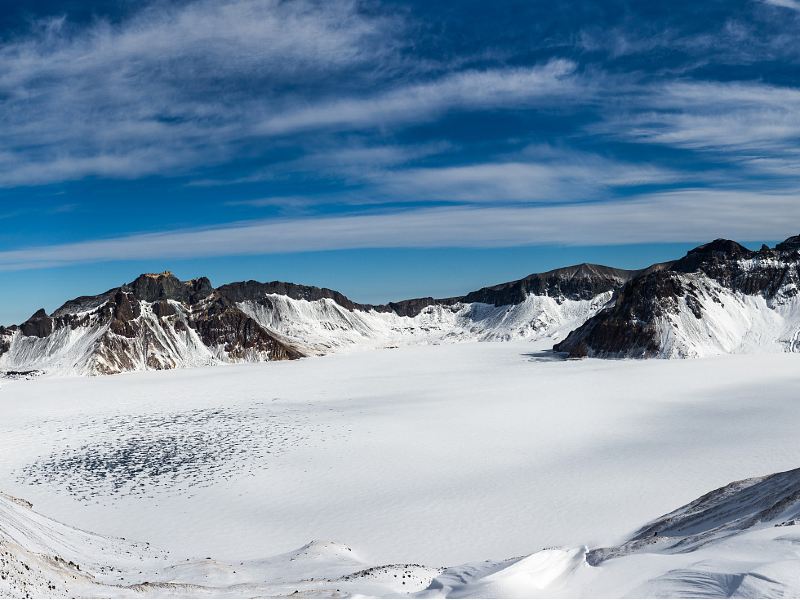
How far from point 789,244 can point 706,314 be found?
116 feet

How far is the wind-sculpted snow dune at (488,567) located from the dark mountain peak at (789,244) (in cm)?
11366

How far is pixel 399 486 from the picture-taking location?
3022 cm

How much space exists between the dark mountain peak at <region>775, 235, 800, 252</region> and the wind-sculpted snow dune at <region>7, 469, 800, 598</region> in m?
114

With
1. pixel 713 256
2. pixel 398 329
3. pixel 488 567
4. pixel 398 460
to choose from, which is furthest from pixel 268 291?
pixel 488 567

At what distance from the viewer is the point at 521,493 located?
28.1 metres

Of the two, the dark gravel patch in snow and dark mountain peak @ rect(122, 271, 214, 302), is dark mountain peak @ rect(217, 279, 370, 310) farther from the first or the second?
the dark gravel patch in snow

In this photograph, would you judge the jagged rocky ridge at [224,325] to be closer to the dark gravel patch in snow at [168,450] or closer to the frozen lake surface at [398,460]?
the frozen lake surface at [398,460]

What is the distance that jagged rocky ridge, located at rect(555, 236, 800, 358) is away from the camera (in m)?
96.1

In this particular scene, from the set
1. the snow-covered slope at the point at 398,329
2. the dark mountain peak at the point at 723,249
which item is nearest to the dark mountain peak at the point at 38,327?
the snow-covered slope at the point at 398,329

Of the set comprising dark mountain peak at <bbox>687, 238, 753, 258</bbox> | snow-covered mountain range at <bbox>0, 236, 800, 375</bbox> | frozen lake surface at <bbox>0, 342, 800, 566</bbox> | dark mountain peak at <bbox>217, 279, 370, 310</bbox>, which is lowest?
frozen lake surface at <bbox>0, 342, 800, 566</bbox>

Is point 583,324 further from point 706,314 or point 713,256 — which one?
point 713,256

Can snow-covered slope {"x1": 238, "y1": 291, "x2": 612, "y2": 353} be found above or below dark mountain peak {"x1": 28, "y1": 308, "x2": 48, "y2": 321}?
below

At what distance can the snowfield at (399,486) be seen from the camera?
13883 mm

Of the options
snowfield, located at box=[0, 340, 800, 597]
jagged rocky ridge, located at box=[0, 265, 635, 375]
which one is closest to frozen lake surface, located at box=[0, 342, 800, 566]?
snowfield, located at box=[0, 340, 800, 597]
